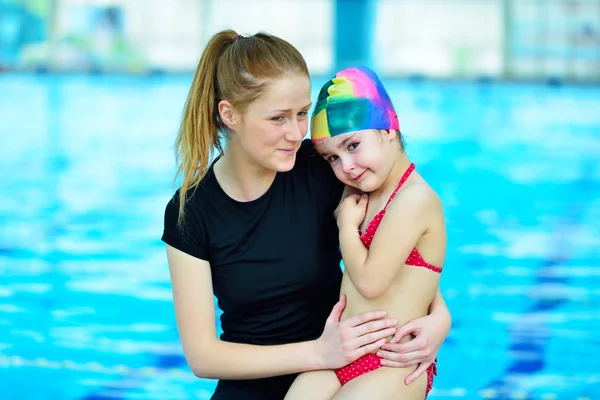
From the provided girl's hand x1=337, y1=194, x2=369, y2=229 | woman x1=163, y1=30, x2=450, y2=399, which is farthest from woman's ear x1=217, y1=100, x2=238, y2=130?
girl's hand x1=337, y1=194, x2=369, y2=229

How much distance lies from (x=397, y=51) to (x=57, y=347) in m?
22.7

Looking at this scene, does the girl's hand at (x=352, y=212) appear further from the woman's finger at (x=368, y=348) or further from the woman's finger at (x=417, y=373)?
the woman's finger at (x=417, y=373)

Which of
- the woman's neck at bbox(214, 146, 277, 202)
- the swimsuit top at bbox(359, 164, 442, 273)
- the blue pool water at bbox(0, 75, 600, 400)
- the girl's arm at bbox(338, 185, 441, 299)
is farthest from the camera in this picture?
the blue pool water at bbox(0, 75, 600, 400)

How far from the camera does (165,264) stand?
530 centimetres

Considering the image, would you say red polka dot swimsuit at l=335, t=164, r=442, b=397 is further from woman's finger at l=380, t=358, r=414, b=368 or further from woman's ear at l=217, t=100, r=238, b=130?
woman's ear at l=217, t=100, r=238, b=130

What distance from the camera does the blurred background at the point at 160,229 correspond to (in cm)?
368

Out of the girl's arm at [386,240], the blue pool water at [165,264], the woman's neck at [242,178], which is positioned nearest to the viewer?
the girl's arm at [386,240]

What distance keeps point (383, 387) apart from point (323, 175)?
654 millimetres

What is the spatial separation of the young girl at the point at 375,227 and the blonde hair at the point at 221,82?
0.19m

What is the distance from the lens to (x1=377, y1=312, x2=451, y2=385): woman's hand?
2176 mm

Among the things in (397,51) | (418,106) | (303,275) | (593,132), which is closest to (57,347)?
(303,275)

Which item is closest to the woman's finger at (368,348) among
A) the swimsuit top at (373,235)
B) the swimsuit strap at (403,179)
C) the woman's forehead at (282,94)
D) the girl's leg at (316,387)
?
the girl's leg at (316,387)

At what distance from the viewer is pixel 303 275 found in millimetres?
2361

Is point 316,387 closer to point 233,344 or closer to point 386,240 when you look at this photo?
point 233,344
